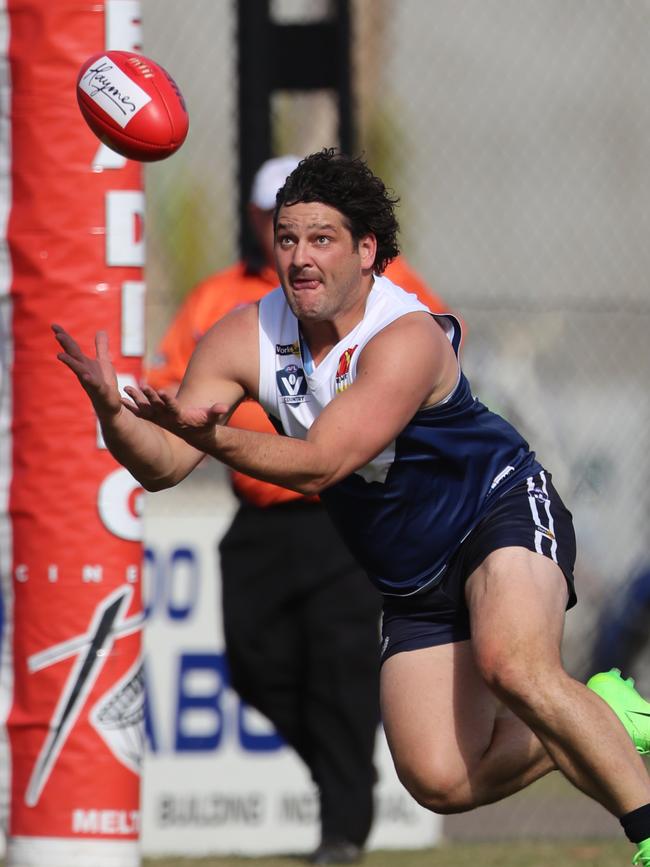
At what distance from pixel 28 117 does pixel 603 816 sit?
13.8 feet

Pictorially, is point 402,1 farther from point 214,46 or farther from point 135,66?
point 135,66

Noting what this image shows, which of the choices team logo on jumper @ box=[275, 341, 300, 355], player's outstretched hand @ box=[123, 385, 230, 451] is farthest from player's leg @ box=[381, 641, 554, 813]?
player's outstretched hand @ box=[123, 385, 230, 451]

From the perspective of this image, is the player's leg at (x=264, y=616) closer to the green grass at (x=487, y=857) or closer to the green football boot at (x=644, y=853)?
the green grass at (x=487, y=857)

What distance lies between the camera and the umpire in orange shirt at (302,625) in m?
6.80

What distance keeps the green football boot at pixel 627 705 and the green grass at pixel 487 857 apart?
174 centimetres

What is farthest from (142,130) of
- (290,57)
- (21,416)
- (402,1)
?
(402,1)

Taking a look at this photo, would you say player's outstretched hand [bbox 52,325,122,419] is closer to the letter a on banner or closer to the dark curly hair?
the dark curly hair

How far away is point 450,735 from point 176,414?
4.59 ft

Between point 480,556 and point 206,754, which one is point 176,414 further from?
point 206,754

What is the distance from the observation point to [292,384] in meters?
4.80

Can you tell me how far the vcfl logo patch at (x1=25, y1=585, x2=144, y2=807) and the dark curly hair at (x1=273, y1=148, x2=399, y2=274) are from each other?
5.08 ft

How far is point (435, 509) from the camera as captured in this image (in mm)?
4895
